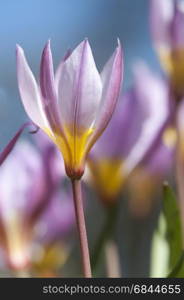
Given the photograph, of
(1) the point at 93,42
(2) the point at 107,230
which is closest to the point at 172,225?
(2) the point at 107,230

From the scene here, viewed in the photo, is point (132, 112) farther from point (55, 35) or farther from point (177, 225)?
point (55, 35)

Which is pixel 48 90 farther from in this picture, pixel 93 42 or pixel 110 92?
pixel 93 42

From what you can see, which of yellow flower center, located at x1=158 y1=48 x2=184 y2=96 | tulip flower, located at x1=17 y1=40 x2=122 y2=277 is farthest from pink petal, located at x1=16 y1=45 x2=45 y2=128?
yellow flower center, located at x1=158 y1=48 x2=184 y2=96

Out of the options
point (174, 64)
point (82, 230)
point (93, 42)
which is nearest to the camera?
point (82, 230)

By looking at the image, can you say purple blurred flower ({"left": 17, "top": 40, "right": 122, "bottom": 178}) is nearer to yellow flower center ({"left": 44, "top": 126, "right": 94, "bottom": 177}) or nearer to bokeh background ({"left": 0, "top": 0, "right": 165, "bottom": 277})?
yellow flower center ({"left": 44, "top": 126, "right": 94, "bottom": 177})

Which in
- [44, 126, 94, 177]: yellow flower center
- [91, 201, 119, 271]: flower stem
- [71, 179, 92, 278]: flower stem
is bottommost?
[91, 201, 119, 271]: flower stem
